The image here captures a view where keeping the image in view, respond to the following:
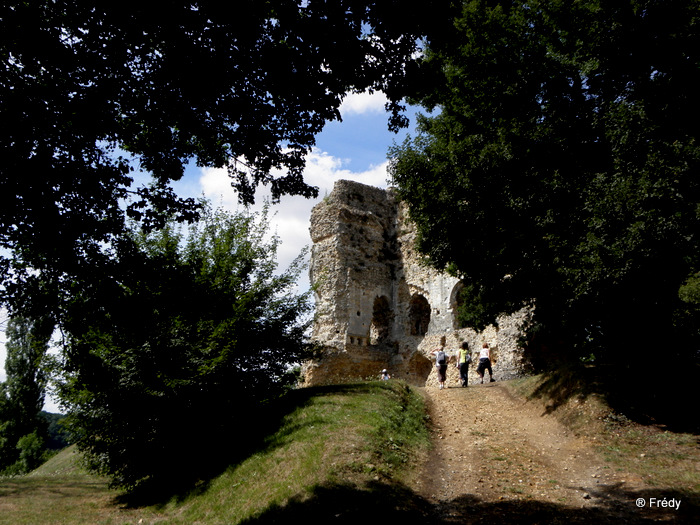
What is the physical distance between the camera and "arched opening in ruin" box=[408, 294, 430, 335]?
2744 cm

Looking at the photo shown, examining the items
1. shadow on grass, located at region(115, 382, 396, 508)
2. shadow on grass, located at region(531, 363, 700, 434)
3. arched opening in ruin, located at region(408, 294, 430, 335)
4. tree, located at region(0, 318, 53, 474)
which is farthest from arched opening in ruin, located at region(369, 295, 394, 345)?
tree, located at region(0, 318, 53, 474)

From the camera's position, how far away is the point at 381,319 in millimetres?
28203

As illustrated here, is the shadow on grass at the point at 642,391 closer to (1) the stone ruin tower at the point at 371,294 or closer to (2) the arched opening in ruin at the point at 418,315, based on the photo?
(1) the stone ruin tower at the point at 371,294

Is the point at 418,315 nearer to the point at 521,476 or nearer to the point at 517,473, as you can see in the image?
the point at 517,473

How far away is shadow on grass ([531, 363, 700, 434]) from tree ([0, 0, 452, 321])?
8.15 metres

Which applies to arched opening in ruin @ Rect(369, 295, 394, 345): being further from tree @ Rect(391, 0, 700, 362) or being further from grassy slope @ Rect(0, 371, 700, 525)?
grassy slope @ Rect(0, 371, 700, 525)

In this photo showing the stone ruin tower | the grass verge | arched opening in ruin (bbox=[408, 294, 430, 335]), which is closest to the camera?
the grass verge

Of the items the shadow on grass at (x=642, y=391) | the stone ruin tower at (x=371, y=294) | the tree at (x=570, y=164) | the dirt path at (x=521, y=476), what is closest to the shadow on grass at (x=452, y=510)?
the dirt path at (x=521, y=476)

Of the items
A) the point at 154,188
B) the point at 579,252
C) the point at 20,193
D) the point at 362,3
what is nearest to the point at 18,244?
the point at 20,193

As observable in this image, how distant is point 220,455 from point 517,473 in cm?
607

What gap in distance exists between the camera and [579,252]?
31.3ft

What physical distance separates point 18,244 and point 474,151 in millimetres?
9867

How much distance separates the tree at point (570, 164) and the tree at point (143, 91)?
1.48 metres

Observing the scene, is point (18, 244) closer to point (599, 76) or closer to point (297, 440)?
point (297, 440)
